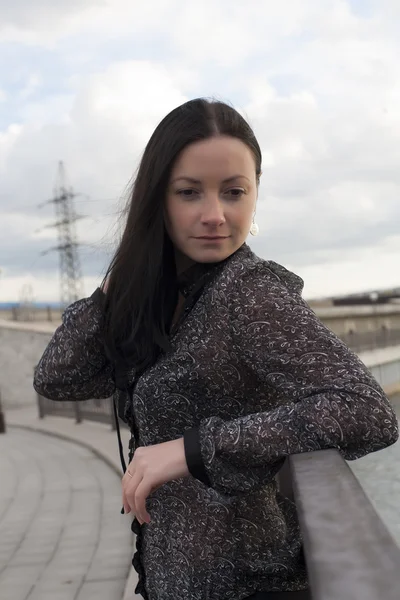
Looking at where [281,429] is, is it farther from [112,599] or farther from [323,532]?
[112,599]

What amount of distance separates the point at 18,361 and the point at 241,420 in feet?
81.1

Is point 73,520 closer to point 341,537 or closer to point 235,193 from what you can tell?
point 235,193

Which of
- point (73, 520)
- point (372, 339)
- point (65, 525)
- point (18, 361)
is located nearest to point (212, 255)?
point (65, 525)

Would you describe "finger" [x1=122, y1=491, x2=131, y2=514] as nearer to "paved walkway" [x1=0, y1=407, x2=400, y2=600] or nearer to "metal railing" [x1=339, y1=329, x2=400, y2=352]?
"paved walkway" [x1=0, y1=407, x2=400, y2=600]

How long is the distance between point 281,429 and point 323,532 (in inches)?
14.9

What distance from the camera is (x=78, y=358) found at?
1.73 m

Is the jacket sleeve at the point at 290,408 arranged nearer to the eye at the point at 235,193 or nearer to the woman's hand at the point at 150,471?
the woman's hand at the point at 150,471

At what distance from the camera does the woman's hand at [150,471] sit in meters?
1.34

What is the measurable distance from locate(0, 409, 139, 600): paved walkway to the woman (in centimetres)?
325

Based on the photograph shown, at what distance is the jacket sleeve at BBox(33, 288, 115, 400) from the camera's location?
5.62 feet

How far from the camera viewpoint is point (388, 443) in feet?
4.17

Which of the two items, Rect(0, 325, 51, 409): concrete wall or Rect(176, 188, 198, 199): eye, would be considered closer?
Rect(176, 188, 198, 199): eye

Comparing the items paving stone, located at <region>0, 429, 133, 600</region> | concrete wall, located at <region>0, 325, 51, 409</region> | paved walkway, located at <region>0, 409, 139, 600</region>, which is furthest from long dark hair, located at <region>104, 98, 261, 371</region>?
concrete wall, located at <region>0, 325, 51, 409</region>

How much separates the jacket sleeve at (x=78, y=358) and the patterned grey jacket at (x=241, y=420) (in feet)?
0.65
